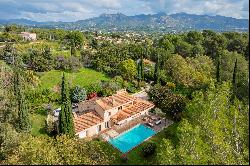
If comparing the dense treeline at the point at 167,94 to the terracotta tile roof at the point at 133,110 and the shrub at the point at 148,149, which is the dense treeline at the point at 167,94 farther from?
the shrub at the point at 148,149

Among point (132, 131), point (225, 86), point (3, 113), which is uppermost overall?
point (225, 86)

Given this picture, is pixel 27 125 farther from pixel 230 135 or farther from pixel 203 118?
pixel 230 135

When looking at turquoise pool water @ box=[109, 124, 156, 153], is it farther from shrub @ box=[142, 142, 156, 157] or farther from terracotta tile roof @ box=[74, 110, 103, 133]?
terracotta tile roof @ box=[74, 110, 103, 133]

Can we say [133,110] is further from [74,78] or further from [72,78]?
[74,78]

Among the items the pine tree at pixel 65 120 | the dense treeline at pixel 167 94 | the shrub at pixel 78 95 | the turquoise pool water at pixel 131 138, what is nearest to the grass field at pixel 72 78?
the dense treeline at pixel 167 94

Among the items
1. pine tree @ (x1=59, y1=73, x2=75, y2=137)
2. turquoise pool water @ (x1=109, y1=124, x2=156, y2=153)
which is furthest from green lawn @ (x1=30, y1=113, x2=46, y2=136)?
turquoise pool water @ (x1=109, y1=124, x2=156, y2=153)

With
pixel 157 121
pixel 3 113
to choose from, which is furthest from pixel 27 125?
pixel 157 121
